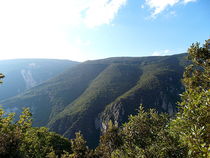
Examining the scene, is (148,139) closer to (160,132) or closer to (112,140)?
(160,132)

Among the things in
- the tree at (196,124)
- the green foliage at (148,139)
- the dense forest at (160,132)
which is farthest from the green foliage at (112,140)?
the tree at (196,124)

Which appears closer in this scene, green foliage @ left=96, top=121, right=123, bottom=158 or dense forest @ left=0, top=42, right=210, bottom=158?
dense forest @ left=0, top=42, right=210, bottom=158

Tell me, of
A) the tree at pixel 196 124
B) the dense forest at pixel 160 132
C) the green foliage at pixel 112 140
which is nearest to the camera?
the tree at pixel 196 124

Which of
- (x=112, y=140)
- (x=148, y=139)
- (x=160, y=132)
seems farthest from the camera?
(x=112, y=140)

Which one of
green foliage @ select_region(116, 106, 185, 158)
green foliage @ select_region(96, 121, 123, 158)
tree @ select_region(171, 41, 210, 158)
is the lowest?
green foliage @ select_region(96, 121, 123, 158)

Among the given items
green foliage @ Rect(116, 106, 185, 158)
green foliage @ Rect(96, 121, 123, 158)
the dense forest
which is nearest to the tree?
the dense forest

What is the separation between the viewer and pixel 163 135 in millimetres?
14203

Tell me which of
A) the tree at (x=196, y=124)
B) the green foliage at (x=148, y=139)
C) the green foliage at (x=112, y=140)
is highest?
the tree at (x=196, y=124)

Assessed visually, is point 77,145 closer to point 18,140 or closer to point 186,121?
point 18,140

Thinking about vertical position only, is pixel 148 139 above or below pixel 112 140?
above

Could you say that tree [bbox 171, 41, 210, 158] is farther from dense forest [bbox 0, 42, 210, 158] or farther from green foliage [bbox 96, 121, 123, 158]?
green foliage [bbox 96, 121, 123, 158]

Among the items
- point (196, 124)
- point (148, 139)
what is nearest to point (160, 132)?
point (148, 139)

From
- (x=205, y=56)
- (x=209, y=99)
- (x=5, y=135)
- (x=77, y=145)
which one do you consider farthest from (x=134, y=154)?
(x=205, y=56)

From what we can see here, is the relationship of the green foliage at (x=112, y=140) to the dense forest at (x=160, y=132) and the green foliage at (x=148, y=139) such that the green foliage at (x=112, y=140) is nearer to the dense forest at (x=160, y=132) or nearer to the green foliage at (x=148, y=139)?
the dense forest at (x=160, y=132)
